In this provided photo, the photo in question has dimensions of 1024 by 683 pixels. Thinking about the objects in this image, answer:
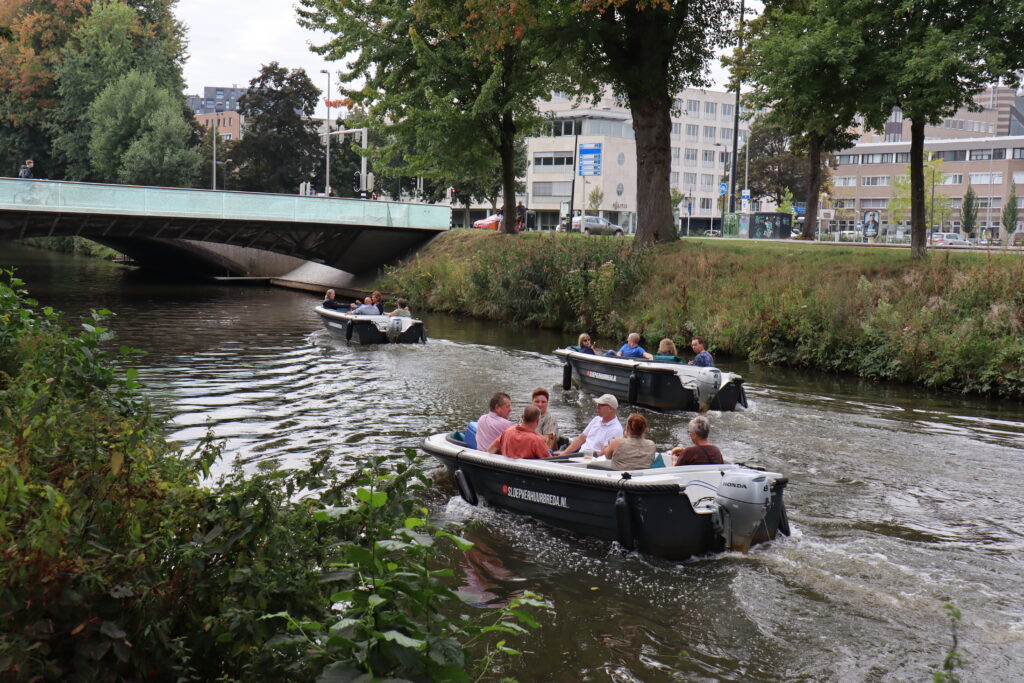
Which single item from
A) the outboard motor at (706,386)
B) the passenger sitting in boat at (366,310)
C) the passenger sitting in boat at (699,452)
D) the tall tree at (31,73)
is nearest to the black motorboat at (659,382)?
the outboard motor at (706,386)

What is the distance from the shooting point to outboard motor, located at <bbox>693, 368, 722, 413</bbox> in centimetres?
1661

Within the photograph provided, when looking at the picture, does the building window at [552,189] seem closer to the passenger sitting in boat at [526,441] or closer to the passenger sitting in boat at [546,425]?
the passenger sitting in boat at [546,425]

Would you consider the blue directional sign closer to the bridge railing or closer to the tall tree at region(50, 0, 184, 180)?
the bridge railing

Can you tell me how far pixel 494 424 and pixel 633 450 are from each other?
202cm

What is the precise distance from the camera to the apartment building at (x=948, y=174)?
100 meters

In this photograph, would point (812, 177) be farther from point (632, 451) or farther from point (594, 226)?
point (594, 226)

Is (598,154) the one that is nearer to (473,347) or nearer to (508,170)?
(508,170)

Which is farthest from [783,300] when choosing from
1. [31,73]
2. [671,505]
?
[31,73]

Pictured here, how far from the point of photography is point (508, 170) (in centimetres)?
3800

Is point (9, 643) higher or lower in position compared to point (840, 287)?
lower

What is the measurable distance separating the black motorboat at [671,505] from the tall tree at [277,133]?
6721 centimetres

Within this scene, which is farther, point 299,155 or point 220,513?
point 299,155

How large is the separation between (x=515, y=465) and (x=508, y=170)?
93.8 ft

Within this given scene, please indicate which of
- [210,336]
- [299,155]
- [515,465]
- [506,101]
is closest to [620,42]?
[506,101]
